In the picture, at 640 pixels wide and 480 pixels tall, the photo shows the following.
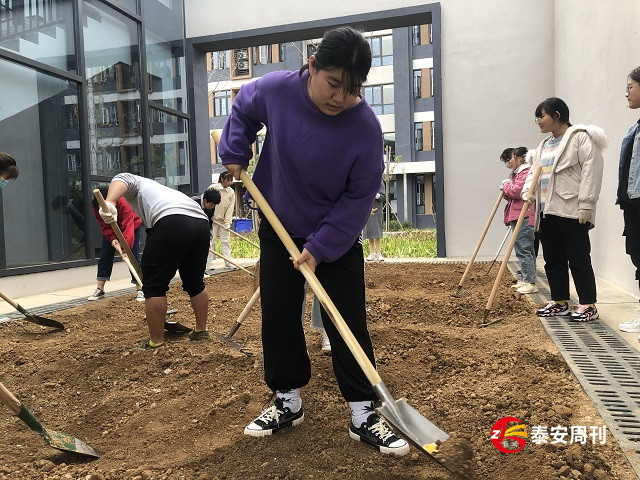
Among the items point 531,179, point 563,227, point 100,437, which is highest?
point 531,179

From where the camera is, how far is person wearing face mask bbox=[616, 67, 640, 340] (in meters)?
3.17

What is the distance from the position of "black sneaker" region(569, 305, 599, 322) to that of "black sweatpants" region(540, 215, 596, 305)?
0.14 feet

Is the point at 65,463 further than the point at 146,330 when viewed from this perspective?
No

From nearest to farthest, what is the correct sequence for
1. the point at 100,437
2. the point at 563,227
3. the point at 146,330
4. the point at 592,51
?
1. the point at 100,437
2. the point at 563,227
3. the point at 146,330
4. the point at 592,51

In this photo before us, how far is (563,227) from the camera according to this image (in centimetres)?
378

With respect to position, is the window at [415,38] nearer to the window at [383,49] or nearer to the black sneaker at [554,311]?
the window at [383,49]

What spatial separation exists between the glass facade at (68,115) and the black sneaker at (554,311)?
5218 millimetres

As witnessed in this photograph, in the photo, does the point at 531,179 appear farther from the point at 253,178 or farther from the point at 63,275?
the point at 63,275

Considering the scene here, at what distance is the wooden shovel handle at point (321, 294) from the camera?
5.87 ft

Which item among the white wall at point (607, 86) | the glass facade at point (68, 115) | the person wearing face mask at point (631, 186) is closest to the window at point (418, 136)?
the glass facade at point (68, 115)

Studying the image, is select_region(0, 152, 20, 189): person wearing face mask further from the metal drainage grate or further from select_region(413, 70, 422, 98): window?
select_region(413, 70, 422, 98): window

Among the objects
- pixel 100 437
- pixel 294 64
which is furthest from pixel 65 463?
pixel 294 64

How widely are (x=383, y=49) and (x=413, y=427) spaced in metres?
23.0

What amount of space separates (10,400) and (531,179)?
375 cm
